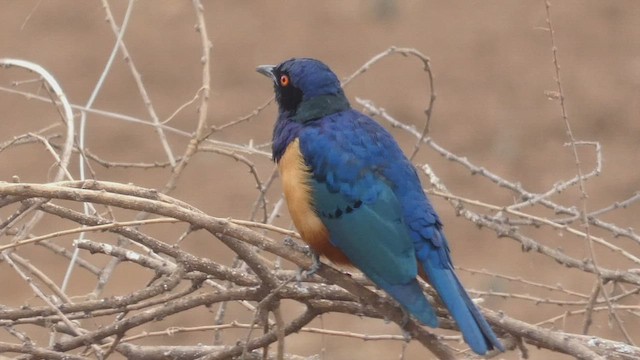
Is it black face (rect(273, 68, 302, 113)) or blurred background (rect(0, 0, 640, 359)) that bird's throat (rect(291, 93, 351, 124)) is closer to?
black face (rect(273, 68, 302, 113))

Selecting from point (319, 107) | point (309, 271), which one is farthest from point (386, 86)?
point (309, 271)

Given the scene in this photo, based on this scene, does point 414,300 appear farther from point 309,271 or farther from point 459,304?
point 309,271

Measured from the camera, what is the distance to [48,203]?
8.46ft

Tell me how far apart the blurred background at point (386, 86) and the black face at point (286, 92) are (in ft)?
17.4

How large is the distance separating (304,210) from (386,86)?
8097mm

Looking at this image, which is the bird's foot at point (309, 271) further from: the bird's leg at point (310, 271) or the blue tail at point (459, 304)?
the blue tail at point (459, 304)

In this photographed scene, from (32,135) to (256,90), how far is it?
815 centimetres

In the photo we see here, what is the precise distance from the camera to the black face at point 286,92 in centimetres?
349

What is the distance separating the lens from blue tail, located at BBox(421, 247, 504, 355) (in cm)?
249

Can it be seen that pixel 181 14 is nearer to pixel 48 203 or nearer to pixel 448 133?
pixel 448 133

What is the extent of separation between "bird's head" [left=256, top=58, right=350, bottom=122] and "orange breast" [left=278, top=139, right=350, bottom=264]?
10.3 inches

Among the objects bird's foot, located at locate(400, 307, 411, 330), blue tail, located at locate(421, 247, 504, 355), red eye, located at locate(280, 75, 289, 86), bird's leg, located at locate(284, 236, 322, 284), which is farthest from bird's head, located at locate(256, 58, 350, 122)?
bird's foot, located at locate(400, 307, 411, 330)

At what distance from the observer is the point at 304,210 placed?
3.08m

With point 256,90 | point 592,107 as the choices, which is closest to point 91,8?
point 256,90
